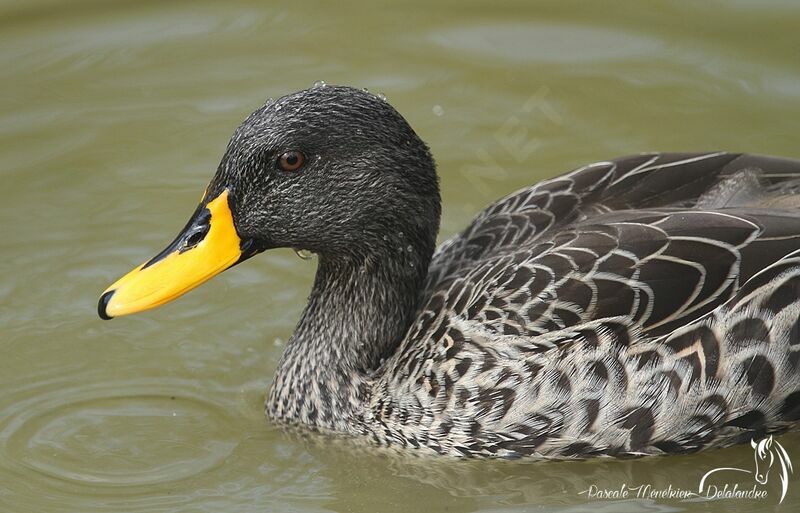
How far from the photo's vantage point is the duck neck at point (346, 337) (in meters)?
7.40

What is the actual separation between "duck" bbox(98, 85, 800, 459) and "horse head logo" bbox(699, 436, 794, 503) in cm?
11

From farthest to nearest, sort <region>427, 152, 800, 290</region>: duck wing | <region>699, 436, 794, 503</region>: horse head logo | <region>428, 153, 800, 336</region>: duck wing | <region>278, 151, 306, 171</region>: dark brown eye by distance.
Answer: <region>427, 152, 800, 290</region>: duck wing → <region>699, 436, 794, 503</region>: horse head logo → <region>278, 151, 306, 171</region>: dark brown eye → <region>428, 153, 800, 336</region>: duck wing

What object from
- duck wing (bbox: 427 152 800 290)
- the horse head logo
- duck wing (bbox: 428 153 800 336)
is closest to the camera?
duck wing (bbox: 428 153 800 336)

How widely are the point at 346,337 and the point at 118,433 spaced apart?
4.31 ft

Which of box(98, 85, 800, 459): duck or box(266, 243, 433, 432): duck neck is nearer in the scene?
box(98, 85, 800, 459): duck

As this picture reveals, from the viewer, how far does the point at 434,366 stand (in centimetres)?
709

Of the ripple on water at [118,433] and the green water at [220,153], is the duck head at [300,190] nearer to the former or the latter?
the ripple on water at [118,433]

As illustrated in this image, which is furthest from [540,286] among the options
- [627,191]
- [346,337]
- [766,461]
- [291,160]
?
[766,461]

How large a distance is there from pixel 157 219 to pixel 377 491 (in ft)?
9.36

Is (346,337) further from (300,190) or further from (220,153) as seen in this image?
(220,153)

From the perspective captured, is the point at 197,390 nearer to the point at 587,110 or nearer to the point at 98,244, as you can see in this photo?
the point at 98,244

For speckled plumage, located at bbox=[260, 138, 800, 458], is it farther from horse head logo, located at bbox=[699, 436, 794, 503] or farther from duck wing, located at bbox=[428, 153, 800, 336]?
horse head logo, located at bbox=[699, 436, 794, 503]

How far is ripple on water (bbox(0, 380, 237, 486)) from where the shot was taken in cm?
705

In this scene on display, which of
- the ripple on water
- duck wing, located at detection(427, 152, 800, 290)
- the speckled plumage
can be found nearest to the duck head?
duck wing, located at detection(427, 152, 800, 290)
